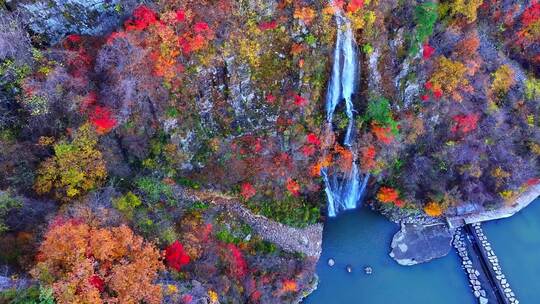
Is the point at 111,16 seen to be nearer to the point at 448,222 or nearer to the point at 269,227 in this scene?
the point at 269,227

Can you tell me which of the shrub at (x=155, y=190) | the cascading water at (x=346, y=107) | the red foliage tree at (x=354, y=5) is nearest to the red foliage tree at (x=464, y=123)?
the cascading water at (x=346, y=107)

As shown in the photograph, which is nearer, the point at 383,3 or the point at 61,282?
the point at 61,282

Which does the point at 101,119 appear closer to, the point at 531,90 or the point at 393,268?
the point at 393,268

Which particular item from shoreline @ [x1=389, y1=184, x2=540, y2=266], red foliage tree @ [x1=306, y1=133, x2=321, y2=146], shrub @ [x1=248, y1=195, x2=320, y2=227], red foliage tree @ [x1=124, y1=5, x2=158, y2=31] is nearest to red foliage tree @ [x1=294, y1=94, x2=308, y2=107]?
red foliage tree @ [x1=306, y1=133, x2=321, y2=146]

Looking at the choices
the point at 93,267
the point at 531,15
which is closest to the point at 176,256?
the point at 93,267

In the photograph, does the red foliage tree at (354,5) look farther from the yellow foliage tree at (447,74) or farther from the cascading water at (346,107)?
the yellow foliage tree at (447,74)

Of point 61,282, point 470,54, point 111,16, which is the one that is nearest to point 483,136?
point 470,54
